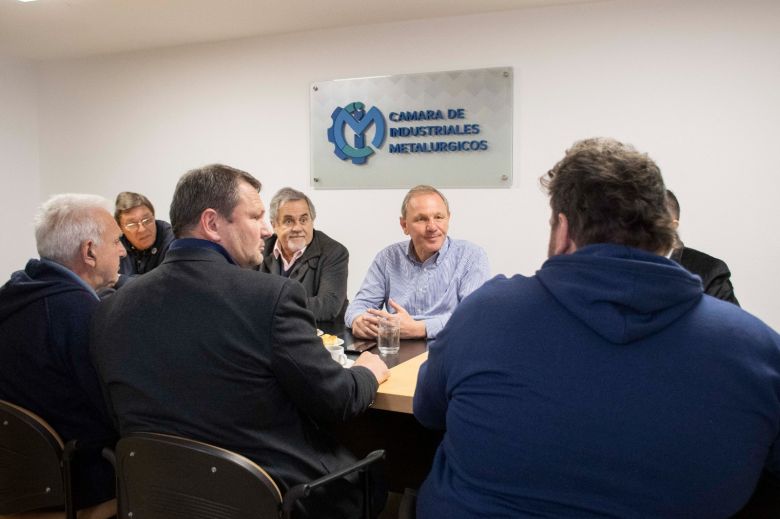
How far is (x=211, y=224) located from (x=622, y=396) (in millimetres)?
1066

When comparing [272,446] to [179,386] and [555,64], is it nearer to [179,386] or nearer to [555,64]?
[179,386]

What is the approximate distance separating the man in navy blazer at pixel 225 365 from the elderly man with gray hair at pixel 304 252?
1.83 meters

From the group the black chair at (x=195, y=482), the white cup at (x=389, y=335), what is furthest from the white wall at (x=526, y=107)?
the black chair at (x=195, y=482)

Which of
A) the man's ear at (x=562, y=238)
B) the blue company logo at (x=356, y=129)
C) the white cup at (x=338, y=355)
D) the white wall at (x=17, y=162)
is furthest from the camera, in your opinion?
the white wall at (x=17, y=162)

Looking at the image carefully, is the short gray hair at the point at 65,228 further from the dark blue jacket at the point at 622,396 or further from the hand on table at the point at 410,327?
the dark blue jacket at the point at 622,396

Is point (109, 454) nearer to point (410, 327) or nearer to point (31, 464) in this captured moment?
Answer: point (31, 464)

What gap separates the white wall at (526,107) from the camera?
3871mm

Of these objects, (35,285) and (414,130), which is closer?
(35,285)

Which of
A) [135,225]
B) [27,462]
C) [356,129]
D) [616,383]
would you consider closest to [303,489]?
[616,383]

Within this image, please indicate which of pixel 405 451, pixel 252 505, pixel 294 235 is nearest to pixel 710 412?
pixel 252 505

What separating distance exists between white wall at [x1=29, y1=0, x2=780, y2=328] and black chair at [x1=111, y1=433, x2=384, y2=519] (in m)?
3.28

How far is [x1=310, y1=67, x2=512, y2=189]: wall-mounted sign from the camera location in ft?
14.4

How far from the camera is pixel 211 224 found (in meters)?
1.65

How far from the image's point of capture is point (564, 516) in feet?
3.51
